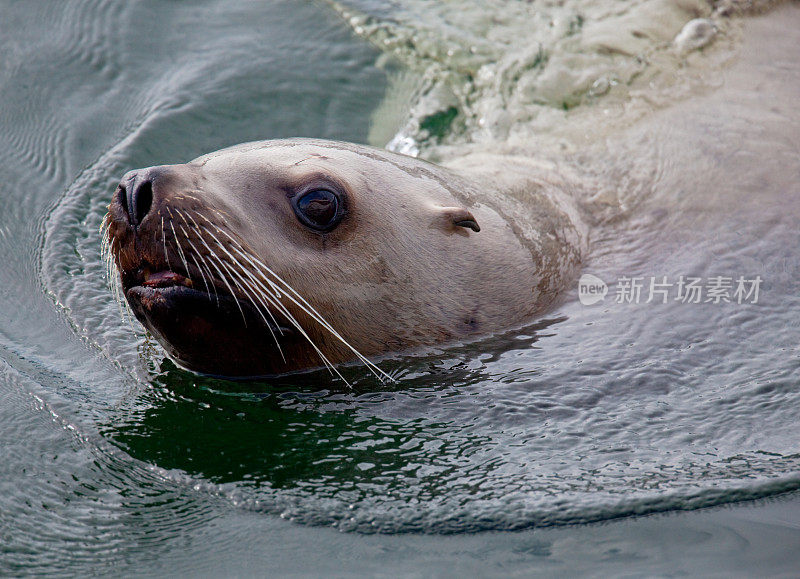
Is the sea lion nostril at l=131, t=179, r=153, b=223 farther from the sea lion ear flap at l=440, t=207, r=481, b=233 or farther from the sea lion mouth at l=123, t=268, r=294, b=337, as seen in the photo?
the sea lion ear flap at l=440, t=207, r=481, b=233

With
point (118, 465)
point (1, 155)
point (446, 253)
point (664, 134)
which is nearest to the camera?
point (118, 465)

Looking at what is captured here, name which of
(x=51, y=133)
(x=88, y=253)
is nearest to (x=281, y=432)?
(x=88, y=253)

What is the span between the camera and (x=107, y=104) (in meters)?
7.05

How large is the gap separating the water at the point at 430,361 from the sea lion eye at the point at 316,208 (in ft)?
2.26

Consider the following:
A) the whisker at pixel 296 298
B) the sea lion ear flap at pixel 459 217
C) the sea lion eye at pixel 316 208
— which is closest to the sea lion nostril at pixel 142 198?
the whisker at pixel 296 298

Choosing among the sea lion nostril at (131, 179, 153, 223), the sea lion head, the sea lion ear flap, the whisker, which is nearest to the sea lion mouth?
the sea lion head

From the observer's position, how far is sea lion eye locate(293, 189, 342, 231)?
13.5ft

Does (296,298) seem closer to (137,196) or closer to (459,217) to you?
(137,196)

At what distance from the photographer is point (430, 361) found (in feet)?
14.6

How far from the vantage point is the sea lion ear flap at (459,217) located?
14.7 ft

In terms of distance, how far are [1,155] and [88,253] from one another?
1451 mm

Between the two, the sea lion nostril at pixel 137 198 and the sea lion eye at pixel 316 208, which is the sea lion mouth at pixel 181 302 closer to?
the sea lion nostril at pixel 137 198

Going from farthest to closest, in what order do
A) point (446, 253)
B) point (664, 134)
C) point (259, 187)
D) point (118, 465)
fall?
point (664, 134)
point (446, 253)
point (259, 187)
point (118, 465)

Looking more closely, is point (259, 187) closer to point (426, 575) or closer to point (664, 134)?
point (426, 575)
